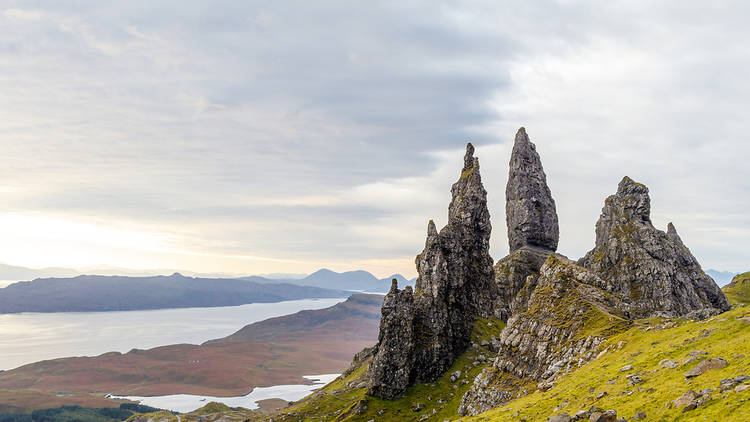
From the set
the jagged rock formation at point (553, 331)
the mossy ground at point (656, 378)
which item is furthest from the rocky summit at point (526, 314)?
the mossy ground at point (656, 378)

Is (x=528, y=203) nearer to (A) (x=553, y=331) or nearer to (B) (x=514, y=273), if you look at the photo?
(B) (x=514, y=273)

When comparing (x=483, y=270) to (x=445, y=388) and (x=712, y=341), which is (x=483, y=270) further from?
(x=712, y=341)

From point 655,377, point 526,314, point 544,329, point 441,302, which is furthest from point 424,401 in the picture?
point 655,377

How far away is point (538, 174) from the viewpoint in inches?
6801

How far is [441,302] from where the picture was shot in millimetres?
128625

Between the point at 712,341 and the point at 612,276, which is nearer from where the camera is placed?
the point at 712,341

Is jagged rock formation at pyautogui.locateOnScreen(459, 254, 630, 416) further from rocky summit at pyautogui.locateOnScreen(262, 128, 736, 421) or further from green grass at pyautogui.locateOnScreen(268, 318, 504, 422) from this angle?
green grass at pyautogui.locateOnScreen(268, 318, 504, 422)

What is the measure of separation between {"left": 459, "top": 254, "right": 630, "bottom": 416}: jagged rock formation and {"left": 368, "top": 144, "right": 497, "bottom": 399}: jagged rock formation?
108 feet

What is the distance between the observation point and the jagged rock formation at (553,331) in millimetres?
66688

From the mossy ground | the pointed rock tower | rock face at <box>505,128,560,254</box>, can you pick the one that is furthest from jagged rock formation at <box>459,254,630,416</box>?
rock face at <box>505,128,560,254</box>

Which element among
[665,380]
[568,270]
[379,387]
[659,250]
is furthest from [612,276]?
[665,380]

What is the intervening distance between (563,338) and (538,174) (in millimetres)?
113782

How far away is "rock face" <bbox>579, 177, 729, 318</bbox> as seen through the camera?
4503 inches

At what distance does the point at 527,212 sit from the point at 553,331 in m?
101
